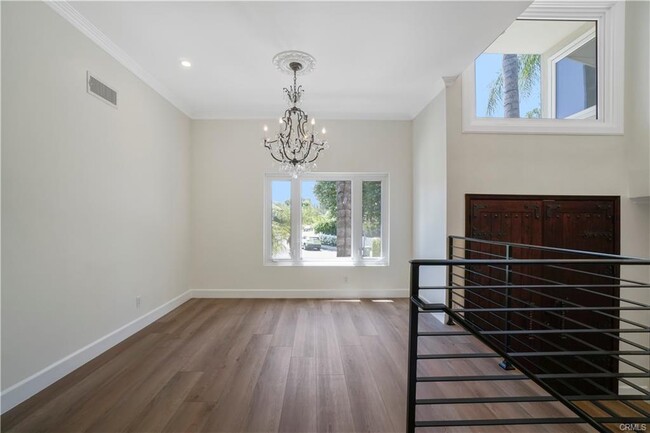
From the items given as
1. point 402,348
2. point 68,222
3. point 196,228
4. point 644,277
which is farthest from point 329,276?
point 644,277

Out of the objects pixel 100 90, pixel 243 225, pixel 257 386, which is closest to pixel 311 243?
pixel 243 225

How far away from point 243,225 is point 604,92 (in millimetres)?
5582

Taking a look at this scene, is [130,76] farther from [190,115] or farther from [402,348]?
[402,348]

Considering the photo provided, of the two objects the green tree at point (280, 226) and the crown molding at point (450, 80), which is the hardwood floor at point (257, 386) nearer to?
the green tree at point (280, 226)

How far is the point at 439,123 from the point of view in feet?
12.6

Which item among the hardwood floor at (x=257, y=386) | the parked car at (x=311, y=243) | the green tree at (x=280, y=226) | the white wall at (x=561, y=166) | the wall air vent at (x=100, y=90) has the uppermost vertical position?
the wall air vent at (x=100, y=90)

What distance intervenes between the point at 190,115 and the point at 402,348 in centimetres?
464

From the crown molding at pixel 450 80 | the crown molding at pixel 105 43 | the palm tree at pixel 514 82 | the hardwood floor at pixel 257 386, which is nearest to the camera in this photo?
the hardwood floor at pixel 257 386

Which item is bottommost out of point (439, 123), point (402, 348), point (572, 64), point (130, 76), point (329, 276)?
point (402, 348)

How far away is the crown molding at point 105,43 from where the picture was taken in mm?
2330

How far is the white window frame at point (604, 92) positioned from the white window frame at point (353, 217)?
66.8 inches

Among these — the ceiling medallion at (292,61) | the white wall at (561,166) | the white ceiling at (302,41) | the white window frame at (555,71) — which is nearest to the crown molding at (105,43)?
the white ceiling at (302,41)

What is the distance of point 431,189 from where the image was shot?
13.5 feet

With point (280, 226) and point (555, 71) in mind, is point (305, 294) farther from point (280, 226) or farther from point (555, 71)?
point (555, 71)
